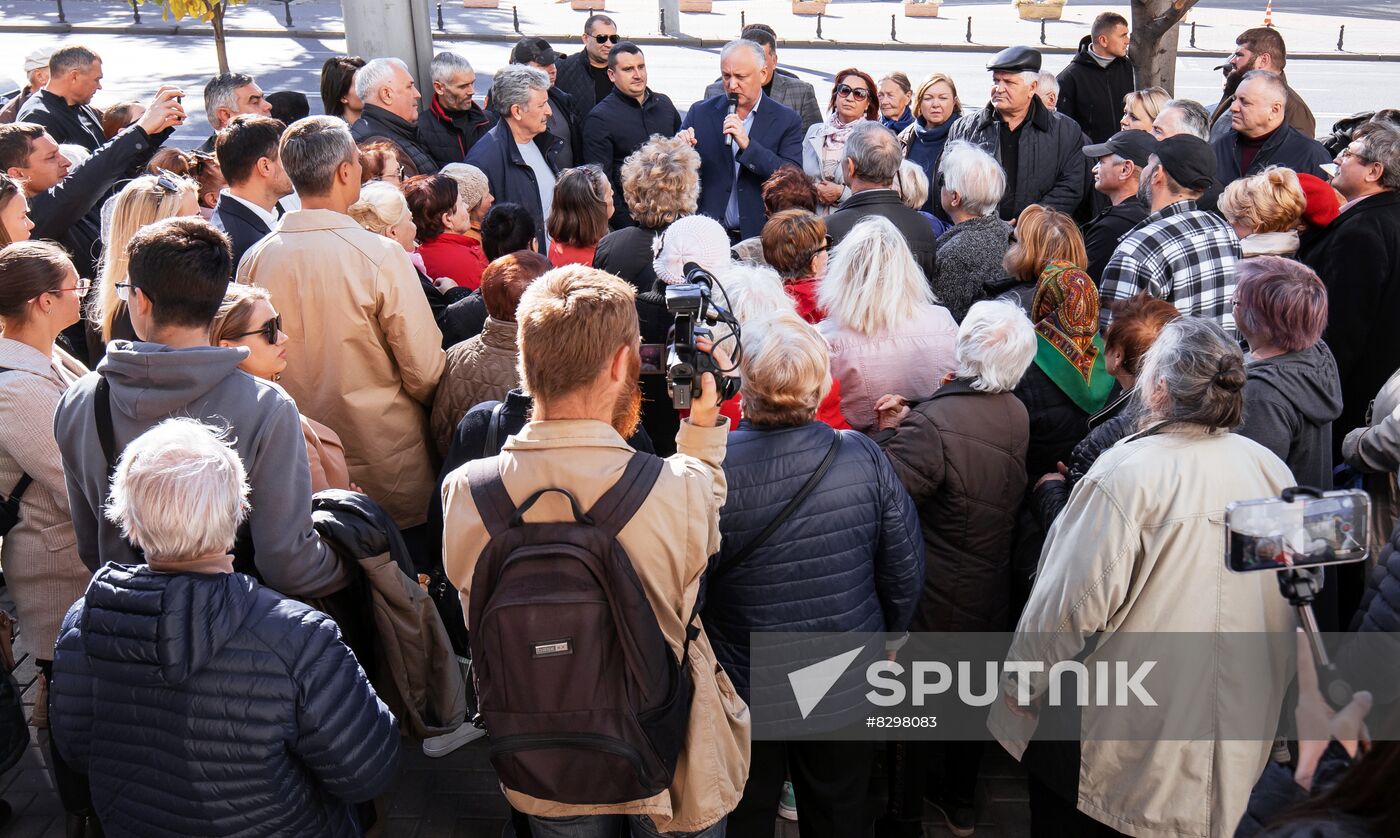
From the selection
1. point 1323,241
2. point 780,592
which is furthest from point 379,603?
point 1323,241

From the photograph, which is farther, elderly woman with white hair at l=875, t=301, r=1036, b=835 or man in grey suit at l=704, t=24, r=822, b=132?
man in grey suit at l=704, t=24, r=822, b=132

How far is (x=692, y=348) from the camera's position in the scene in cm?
280

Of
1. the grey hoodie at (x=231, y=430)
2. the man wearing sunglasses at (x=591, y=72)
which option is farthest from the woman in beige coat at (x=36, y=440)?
the man wearing sunglasses at (x=591, y=72)

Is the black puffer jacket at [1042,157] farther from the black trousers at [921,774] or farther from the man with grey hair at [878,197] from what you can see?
A: the black trousers at [921,774]

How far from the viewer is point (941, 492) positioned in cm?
370

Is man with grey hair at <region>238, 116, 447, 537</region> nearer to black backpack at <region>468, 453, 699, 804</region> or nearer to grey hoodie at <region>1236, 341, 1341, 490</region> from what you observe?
black backpack at <region>468, 453, 699, 804</region>

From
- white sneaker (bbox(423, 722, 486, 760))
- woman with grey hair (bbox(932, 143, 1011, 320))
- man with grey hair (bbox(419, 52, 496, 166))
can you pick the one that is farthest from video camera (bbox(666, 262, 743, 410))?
man with grey hair (bbox(419, 52, 496, 166))

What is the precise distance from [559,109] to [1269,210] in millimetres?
4655

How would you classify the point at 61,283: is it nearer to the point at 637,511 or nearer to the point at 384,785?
the point at 384,785

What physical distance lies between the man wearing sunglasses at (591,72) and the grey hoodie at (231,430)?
19.3ft

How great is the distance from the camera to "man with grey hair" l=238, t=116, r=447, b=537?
407 cm

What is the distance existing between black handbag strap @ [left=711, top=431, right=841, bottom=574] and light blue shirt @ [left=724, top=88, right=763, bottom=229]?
381 cm

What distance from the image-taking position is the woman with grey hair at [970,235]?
500cm

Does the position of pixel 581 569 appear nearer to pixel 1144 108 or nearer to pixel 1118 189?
pixel 1118 189
